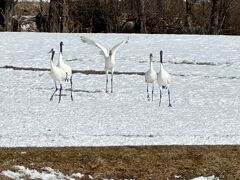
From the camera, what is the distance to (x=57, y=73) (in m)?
16.3

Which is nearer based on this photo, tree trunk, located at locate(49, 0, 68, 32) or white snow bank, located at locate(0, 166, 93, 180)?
white snow bank, located at locate(0, 166, 93, 180)

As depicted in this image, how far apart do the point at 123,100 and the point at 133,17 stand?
75.8 ft


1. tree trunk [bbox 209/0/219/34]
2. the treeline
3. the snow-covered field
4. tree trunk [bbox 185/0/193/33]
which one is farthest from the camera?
tree trunk [bbox 209/0/219/34]

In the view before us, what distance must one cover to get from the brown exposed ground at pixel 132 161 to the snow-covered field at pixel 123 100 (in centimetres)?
69

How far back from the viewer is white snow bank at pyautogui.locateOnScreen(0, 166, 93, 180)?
966 cm

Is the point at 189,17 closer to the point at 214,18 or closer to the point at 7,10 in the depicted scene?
the point at 214,18

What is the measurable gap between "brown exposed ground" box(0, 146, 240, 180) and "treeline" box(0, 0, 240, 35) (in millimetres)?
25183

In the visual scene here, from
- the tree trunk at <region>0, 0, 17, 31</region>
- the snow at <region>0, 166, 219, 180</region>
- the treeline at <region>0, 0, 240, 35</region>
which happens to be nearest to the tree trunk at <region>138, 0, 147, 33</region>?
the treeline at <region>0, 0, 240, 35</region>

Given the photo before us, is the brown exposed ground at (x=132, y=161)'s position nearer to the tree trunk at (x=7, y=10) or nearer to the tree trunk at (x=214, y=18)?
the tree trunk at (x=7, y=10)

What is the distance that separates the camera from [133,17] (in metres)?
39.1

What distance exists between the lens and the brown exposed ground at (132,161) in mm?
10023

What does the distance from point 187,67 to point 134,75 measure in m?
2.62

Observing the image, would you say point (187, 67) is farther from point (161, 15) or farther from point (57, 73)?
point (161, 15)

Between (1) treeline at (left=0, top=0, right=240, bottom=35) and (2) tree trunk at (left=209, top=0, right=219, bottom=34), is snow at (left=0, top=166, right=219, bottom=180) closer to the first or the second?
(1) treeline at (left=0, top=0, right=240, bottom=35)
